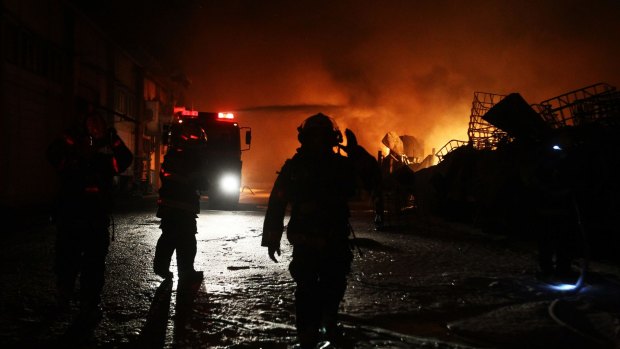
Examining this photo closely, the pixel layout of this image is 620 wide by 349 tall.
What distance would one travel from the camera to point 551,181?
5973 mm

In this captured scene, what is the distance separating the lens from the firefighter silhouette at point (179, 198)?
18.5ft

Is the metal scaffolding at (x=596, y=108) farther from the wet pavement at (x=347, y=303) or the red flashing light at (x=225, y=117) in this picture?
the red flashing light at (x=225, y=117)

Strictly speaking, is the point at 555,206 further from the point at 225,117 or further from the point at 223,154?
the point at 225,117

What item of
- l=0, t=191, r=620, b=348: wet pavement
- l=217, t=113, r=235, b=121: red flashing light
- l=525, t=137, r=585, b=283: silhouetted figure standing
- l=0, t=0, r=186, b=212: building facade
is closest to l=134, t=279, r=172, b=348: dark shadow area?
l=0, t=191, r=620, b=348: wet pavement

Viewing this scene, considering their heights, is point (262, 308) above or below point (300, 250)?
below

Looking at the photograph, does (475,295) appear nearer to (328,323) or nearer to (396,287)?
(396,287)

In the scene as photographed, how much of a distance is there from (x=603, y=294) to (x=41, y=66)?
1782 cm

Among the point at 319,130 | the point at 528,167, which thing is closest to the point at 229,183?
the point at 528,167

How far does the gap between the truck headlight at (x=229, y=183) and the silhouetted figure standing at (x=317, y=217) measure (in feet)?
46.7

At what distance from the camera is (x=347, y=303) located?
4.95 m

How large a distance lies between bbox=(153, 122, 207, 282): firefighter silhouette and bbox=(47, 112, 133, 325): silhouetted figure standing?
1.10 meters

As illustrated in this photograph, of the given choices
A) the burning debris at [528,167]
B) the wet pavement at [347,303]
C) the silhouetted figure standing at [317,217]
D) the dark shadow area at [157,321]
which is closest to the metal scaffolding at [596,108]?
the burning debris at [528,167]

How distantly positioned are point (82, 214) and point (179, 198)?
53.5 inches

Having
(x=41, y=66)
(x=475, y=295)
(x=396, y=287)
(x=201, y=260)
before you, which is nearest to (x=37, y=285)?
(x=201, y=260)
